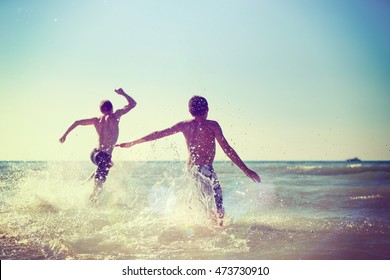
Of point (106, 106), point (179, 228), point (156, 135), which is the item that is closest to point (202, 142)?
point (156, 135)

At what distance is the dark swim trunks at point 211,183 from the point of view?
4211 millimetres

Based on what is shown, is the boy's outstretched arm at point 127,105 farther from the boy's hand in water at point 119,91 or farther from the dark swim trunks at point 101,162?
the dark swim trunks at point 101,162

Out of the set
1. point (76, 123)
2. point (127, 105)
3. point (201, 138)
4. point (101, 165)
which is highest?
point (127, 105)

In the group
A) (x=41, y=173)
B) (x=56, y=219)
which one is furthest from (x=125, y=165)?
(x=56, y=219)

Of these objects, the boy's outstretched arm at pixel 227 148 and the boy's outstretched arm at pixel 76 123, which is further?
the boy's outstretched arm at pixel 76 123

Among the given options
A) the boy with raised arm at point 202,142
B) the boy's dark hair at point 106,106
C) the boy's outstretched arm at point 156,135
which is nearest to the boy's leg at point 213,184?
the boy with raised arm at point 202,142

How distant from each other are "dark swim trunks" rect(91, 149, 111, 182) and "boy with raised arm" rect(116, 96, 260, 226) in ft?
A: 4.08

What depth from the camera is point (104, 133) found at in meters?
5.50

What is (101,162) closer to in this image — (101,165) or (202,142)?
(101,165)

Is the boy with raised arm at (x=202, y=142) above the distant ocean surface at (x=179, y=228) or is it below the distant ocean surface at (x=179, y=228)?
above

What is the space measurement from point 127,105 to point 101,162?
0.94 m

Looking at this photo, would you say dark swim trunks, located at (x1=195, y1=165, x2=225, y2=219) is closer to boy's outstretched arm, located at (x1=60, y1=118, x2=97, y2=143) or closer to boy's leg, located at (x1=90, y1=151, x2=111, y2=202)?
boy's leg, located at (x1=90, y1=151, x2=111, y2=202)
